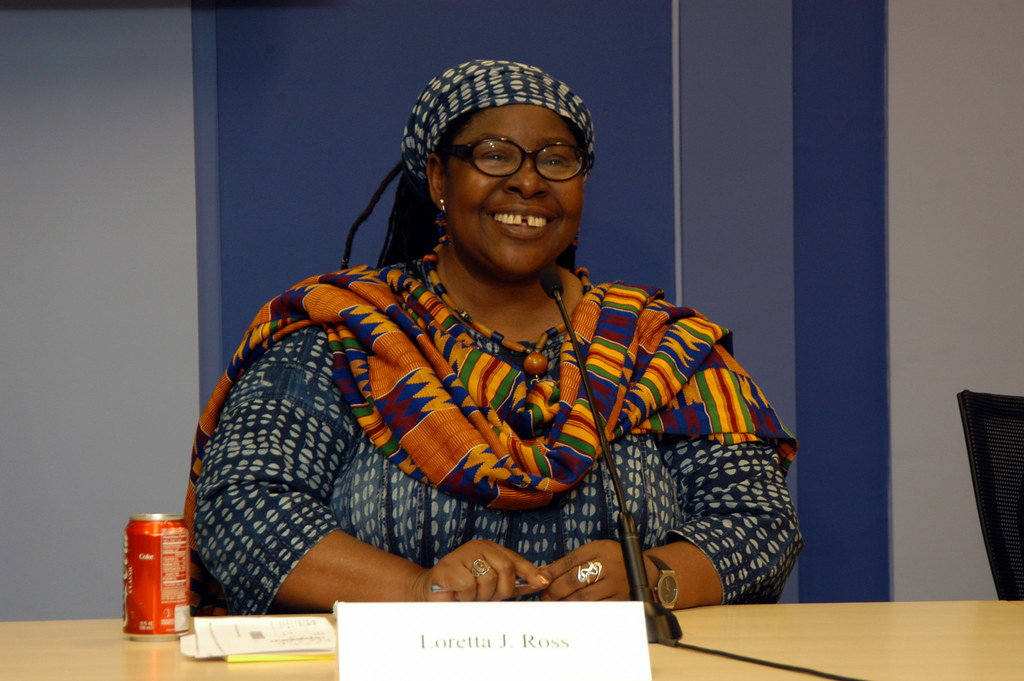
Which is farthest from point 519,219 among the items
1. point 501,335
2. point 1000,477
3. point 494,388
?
point 1000,477

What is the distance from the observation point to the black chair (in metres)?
1.71

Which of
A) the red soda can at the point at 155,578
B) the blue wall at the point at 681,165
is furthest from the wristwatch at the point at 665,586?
the blue wall at the point at 681,165

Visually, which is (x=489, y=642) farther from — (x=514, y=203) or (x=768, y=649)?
(x=514, y=203)

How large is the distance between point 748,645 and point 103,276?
1.84 meters

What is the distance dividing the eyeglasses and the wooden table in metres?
0.83

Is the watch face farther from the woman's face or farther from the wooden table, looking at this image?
the woman's face

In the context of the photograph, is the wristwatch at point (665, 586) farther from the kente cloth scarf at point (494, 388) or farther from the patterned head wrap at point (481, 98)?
the patterned head wrap at point (481, 98)

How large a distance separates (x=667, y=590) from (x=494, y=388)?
517 mm

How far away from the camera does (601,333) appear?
1869 mm

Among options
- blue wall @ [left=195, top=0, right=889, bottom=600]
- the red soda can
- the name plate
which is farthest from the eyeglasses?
the name plate

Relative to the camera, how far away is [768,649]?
1.13 metres

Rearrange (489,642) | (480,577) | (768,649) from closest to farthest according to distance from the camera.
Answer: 1. (489,642)
2. (768,649)
3. (480,577)

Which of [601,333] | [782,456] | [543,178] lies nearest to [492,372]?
[601,333]

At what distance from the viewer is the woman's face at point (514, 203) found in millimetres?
1897
